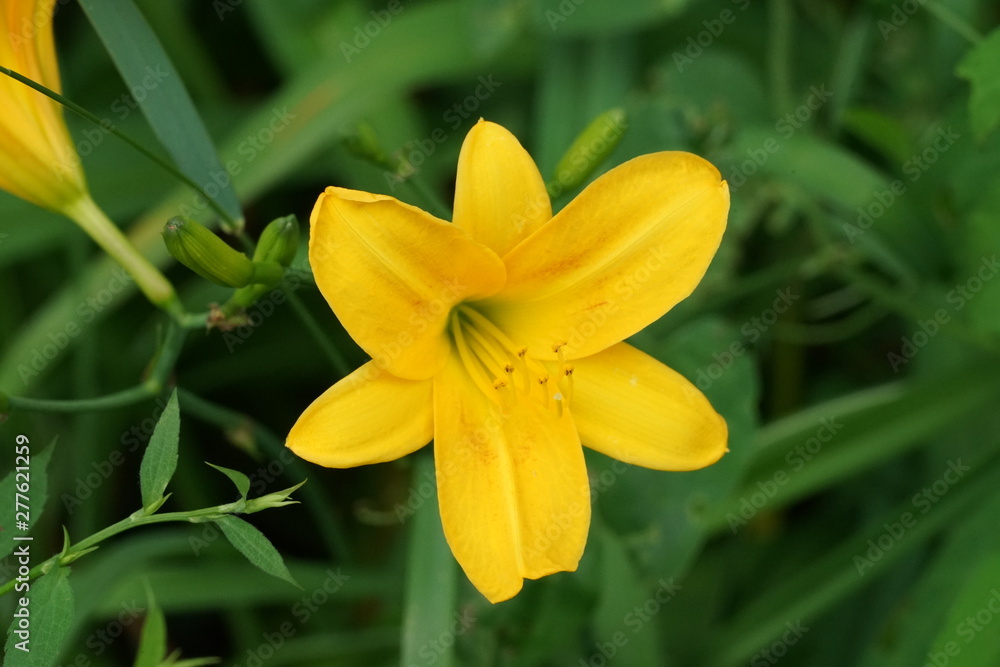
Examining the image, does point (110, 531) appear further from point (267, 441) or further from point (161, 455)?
point (267, 441)

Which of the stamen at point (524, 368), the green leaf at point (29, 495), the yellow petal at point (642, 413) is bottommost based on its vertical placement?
the yellow petal at point (642, 413)

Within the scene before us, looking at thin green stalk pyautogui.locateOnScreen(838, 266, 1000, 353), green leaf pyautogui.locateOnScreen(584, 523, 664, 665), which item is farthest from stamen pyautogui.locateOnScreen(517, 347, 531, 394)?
thin green stalk pyautogui.locateOnScreen(838, 266, 1000, 353)

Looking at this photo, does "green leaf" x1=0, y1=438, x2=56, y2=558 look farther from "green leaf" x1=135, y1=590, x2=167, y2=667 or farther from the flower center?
the flower center

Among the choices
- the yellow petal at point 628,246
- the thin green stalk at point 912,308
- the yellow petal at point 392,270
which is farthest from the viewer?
the thin green stalk at point 912,308

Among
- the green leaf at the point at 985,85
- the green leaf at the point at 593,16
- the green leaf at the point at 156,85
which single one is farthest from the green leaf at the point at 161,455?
the green leaf at the point at 593,16

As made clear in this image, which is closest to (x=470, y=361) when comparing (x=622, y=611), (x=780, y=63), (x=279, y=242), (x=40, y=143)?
(x=279, y=242)

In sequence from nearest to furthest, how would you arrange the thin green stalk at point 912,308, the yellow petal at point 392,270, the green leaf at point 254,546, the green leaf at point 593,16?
the green leaf at point 254,546 → the yellow petal at point 392,270 → the thin green stalk at point 912,308 → the green leaf at point 593,16

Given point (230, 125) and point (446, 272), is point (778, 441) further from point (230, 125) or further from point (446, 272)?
point (230, 125)

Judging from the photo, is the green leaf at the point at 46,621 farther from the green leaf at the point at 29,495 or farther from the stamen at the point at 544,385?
the stamen at the point at 544,385
